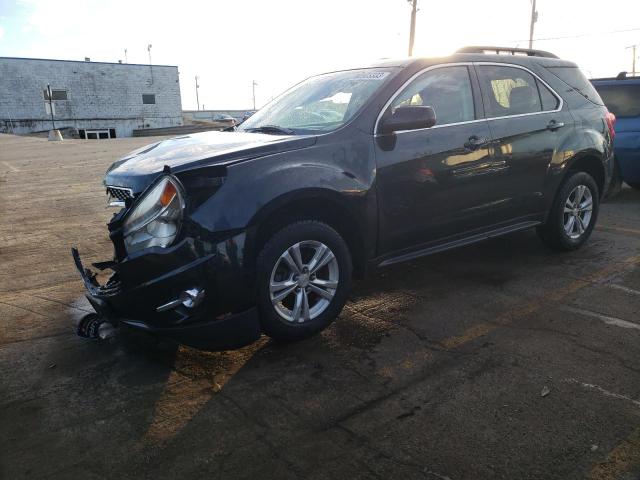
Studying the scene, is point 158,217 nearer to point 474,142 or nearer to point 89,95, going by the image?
point 474,142

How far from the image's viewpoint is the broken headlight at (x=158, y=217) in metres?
3.02

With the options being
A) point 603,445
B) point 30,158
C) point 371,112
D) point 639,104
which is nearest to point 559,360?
point 603,445

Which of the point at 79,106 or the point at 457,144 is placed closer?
the point at 457,144

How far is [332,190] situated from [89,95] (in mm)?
53880

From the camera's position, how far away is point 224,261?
3.03 metres

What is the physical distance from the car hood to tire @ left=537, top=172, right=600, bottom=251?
2980mm

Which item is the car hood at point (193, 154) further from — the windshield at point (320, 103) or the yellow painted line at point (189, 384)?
the yellow painted line at point (189, 384)

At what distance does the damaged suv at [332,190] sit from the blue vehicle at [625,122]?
3.27 meters

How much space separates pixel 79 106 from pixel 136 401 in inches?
2123

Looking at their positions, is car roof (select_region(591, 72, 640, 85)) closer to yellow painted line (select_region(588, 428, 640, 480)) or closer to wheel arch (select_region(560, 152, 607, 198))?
wheel arch (select_region(560, 152, 607, 198))

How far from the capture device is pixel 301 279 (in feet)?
11.3

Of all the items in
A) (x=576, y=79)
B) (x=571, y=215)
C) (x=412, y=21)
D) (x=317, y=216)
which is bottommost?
(x=571, y=215)

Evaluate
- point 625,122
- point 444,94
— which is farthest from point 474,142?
point 625,122

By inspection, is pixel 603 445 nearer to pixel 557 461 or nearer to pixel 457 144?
pixel 557 461
